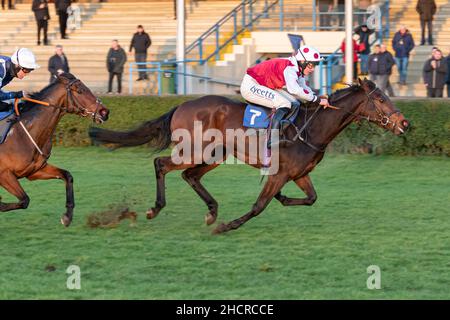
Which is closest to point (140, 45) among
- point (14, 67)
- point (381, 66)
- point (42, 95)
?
point (381, 66)

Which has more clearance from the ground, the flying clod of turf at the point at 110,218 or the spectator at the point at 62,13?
the spectator at the point at 62,13

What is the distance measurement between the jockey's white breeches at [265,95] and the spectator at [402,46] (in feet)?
33.0

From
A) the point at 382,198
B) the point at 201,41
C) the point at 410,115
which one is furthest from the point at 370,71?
the point at 382,198

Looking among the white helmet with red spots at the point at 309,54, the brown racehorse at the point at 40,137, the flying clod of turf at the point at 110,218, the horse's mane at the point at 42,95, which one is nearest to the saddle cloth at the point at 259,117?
the white helmet with red spots at the point at 309,54

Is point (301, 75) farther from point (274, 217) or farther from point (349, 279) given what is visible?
point (349, 279)

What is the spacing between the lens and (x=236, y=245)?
27.0 feet

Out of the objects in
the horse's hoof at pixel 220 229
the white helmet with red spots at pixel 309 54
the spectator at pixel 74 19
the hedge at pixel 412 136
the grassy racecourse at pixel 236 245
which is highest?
the spectator at pixel 74 19

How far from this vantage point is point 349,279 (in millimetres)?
7008

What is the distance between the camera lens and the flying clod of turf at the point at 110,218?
9.10 m

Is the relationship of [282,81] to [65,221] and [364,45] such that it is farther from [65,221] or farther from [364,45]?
[364,45]

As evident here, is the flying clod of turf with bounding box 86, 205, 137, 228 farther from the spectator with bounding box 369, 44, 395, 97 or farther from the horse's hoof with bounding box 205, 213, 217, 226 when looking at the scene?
the spectator with bounding box 369, 44, 395, 97

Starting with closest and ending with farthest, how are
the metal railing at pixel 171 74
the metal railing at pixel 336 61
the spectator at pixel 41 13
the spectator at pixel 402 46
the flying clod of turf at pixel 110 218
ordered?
the flying clod of turf at pixel 110 218 → the metal railing at pixel 336 61 → the metal railing at pixel 171 74 → the spectator at pixel 402 46 → the spectator at pixel 41 13

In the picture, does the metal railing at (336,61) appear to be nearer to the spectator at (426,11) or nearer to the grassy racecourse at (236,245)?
the spectator at (426,11)

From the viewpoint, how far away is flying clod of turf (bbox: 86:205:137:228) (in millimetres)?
9102
